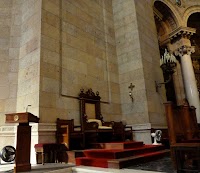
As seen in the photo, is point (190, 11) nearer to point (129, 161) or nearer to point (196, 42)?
point (196, 42)

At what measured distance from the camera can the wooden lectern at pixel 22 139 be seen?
3379mm

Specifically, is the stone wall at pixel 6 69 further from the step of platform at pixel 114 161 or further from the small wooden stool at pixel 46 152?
the step of platform at pixel 114 161

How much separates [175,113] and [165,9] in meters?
7.72

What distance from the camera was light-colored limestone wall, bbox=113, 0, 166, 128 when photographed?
6.48 meters

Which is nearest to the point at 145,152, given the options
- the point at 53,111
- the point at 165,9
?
the point at 53,111

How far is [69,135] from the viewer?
441 cm

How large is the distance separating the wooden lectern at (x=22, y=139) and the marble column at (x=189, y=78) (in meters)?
7.38

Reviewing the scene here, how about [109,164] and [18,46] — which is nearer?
[109,164]

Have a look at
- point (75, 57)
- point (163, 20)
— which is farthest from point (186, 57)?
point (75, 57)

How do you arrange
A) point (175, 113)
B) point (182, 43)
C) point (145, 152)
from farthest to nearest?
point (182, 43) < point (145, 152) < point (175, 113)

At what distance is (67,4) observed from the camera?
20.0 feet

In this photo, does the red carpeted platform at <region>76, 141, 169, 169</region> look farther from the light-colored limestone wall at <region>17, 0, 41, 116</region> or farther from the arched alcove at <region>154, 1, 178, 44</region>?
the arched alcove at <region>154, 1, 178, 44</region>

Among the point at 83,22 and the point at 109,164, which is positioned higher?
the point at 83,22

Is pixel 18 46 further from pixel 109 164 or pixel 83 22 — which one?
pixel 109 164
